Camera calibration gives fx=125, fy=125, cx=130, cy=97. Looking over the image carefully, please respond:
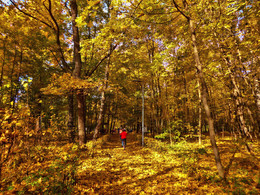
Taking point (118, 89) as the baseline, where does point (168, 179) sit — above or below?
below

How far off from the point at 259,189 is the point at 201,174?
1.76 metres

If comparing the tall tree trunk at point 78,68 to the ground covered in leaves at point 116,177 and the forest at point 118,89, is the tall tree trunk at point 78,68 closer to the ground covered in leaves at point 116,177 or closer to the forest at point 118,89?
the forest at point 118,89

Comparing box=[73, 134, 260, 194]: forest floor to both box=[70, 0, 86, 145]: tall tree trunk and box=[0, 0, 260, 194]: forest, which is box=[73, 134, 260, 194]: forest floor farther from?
box=[70, 0, 86, 145]: tall tree trunk

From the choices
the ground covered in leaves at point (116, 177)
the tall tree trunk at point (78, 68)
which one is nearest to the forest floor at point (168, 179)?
the ground covered in leaves at point (116, 177)

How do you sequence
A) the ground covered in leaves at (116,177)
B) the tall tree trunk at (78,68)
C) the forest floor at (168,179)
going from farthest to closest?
the tall tree trunk at (78,68) → the forest floor at (168,179) → the ground covered in leaves at (116,177)

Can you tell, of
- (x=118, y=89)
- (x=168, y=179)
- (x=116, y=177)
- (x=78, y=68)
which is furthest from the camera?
(x=118, y=89)

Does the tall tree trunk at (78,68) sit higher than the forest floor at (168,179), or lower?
higher

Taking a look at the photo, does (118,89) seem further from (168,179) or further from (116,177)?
(168,179)

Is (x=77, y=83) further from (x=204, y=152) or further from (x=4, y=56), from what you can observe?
(x=204, y=152)

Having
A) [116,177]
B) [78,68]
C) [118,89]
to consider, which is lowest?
[116,177]

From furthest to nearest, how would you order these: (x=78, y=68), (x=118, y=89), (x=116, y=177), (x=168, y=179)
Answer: (x=118, y=89), (x=78, y=68), (x=116, y=177), (x=168, y=179)

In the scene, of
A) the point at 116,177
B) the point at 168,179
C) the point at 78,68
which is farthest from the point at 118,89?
the point at 168,179

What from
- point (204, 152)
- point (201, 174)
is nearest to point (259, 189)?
point (201, 174)

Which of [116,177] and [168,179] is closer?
[168,179]
